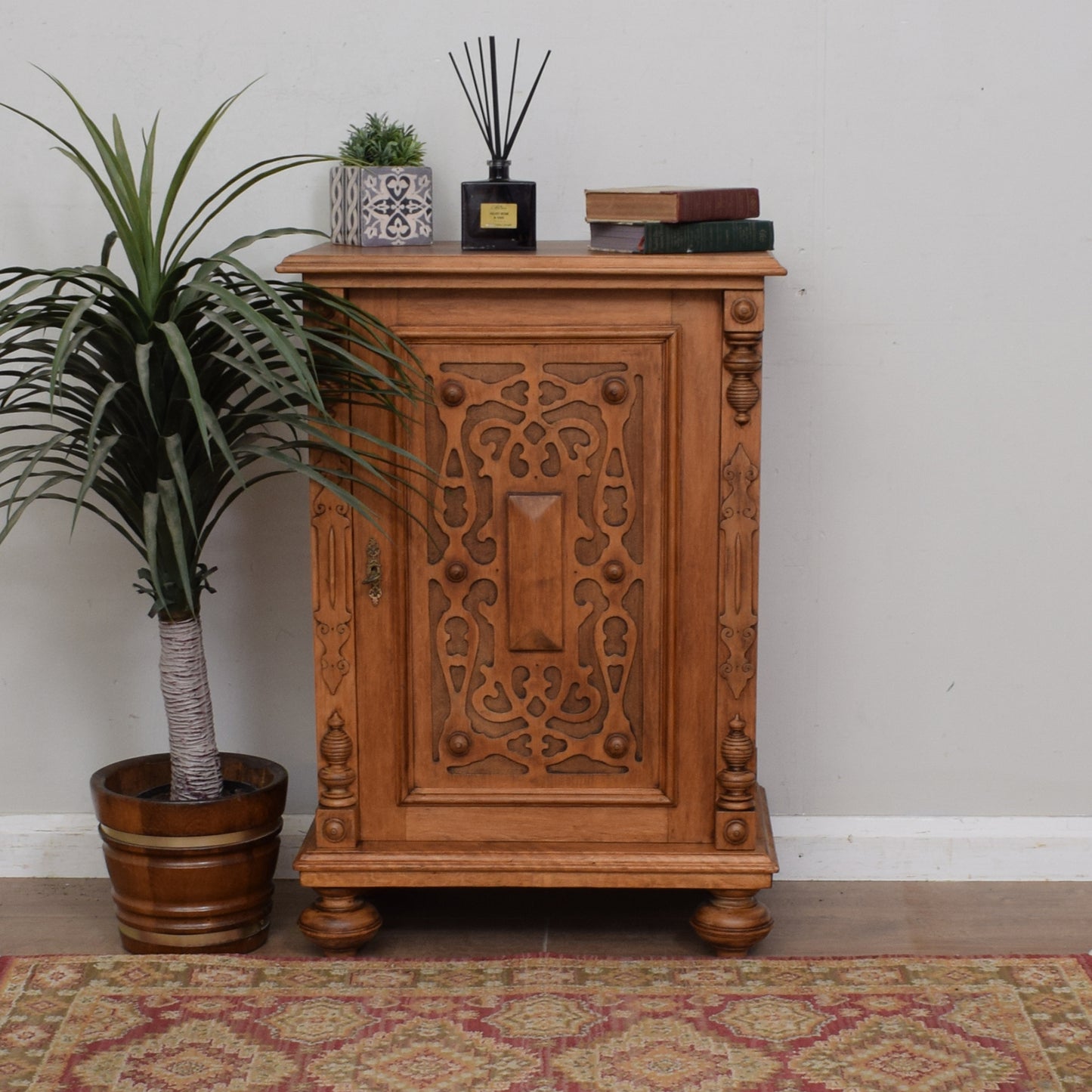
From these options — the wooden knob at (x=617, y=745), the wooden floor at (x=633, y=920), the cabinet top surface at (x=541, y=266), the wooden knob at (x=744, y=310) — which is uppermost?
the cabinet top surface at (x=541, y=266)

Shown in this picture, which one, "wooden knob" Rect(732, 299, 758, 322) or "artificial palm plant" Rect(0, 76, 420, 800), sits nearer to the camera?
"artificial palm plant" Rect(0, 76, 420, 800)

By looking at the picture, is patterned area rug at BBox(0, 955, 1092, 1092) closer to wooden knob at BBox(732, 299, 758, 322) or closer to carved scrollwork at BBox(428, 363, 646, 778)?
carved scrollwork at BBox(428, 363, 646, 778)

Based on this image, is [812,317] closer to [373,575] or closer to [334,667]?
[373,575]

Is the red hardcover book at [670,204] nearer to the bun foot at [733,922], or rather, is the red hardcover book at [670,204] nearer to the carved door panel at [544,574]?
the carved door panel at [544,574]

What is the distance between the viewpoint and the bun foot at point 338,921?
2.40 meters

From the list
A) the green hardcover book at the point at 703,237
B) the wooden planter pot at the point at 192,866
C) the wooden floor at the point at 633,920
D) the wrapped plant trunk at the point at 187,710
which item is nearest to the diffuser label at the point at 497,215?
the green hardcover book at the point at 703,237

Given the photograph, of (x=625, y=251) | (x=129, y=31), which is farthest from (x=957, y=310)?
(x=129, y=31)

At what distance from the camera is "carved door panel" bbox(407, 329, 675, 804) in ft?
7.47

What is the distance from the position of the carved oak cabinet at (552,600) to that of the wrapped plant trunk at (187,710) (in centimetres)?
23

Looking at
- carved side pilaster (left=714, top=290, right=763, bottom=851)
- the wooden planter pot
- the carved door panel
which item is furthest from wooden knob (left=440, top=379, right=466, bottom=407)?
the wooden planter pot

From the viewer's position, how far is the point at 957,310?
2.68m

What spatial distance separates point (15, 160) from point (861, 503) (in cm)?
182

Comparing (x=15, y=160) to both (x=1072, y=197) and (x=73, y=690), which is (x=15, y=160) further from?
(x=1072, y=197)

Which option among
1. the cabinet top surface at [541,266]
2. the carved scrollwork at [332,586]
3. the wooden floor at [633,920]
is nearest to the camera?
the cabinet top surface at [541,266]
